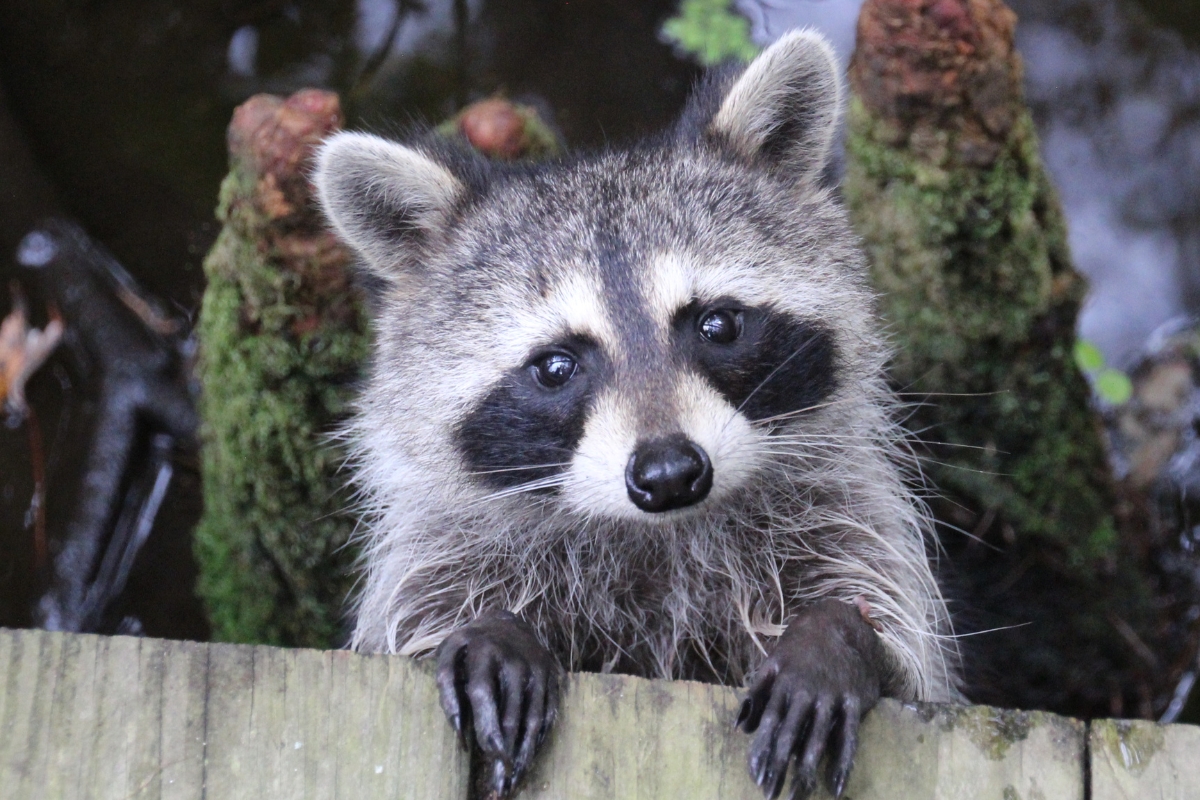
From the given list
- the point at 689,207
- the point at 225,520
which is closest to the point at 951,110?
the point at 689,207

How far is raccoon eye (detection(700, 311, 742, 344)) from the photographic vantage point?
2.41 metres

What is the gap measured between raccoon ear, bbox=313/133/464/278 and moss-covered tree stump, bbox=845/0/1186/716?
3.77 feet

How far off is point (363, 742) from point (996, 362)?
2195 mm

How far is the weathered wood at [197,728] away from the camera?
5.65 ft

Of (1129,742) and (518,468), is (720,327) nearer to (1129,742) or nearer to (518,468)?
(518,468)

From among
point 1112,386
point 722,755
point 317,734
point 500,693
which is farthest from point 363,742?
point 1112,386

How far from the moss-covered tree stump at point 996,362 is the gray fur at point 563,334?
29 cm

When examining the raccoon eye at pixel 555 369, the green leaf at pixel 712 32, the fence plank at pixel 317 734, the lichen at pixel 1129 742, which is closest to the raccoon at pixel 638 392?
the raccoon eye at pixel 555 369

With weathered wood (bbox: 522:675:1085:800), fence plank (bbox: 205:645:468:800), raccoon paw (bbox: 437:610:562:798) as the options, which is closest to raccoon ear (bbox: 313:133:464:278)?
raccoon paw (bbox: 437:610:562:798)

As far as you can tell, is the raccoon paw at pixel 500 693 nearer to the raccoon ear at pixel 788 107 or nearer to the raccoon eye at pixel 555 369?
the raccoon eye at pixel 555 369

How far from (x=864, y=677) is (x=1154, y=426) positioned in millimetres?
2692

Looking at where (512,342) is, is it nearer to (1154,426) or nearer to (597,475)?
(597,475)

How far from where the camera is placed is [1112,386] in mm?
3947

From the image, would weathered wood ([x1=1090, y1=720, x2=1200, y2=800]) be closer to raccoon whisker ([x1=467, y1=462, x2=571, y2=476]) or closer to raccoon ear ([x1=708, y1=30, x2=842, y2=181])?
raccoon whisker ([x1=467, y1=462, x2=571, y2=476])
